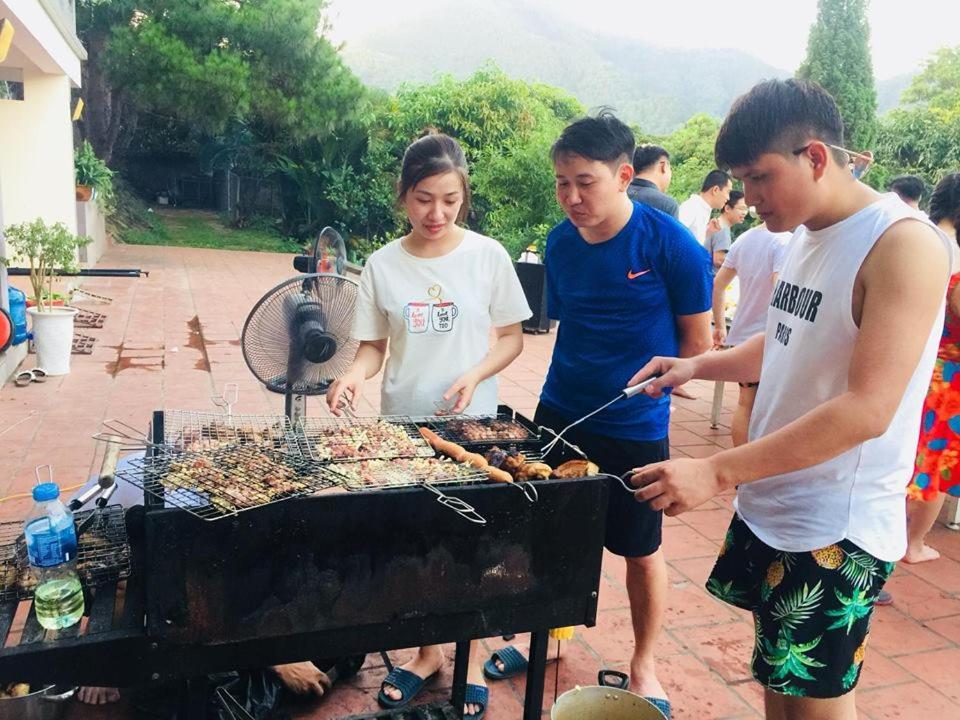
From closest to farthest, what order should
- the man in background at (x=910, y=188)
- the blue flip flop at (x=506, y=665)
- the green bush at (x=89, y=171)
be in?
the blue flip flop at (x=506, y=665), the man in background at (x=910, y=188), the green bush at (x=89, y=171)

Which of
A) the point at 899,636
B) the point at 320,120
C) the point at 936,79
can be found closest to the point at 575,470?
the point at 899,636

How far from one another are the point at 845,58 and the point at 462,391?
2838 cm

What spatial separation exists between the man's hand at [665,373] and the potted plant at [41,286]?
6.22 m

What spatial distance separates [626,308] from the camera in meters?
2.57

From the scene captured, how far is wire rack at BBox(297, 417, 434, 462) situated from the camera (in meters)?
2.11

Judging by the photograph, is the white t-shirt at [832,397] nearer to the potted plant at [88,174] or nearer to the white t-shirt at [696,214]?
the white t-shirt at [696,214]

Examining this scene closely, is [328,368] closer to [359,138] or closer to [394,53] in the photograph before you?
[359,138]

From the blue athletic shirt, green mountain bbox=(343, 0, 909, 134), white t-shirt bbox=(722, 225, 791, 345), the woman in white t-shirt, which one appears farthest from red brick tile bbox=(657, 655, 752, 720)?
green mountain bbox=(343, 0, 909, 134)

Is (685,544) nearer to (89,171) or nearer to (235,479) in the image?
(235,479)

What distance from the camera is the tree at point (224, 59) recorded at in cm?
1531

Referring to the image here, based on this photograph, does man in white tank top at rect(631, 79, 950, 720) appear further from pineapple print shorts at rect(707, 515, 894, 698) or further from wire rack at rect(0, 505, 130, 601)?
wire rack at rect(0, 505, 130, 601)

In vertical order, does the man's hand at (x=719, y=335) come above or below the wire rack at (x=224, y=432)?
below

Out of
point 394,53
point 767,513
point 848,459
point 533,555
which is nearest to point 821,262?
point 848,459

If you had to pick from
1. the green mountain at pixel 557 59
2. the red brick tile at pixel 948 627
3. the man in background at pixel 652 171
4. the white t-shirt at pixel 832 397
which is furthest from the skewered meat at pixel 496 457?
the green mountain at pixel 557 59
